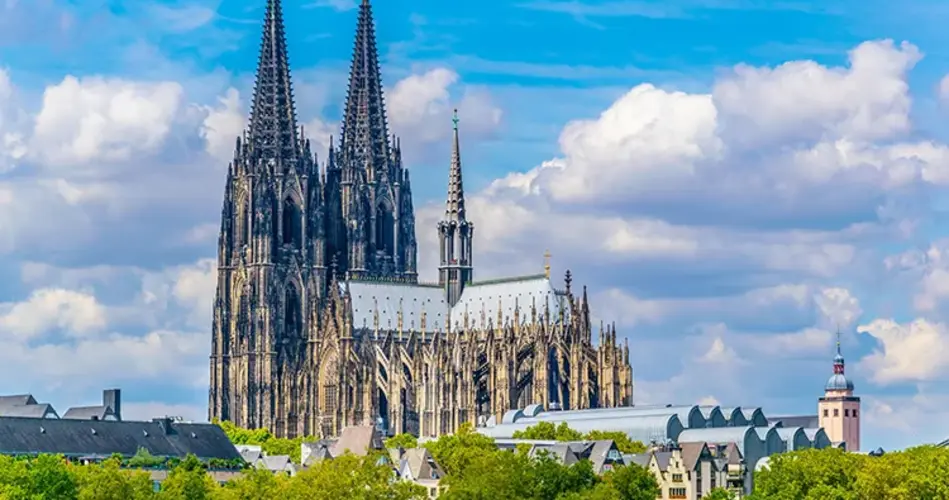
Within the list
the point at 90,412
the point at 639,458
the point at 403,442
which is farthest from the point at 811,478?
the point at 90,412

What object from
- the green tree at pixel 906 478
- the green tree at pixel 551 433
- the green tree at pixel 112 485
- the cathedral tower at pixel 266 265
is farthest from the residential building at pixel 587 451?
the cathedral tower at pixel 266 265

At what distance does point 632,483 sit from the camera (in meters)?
126

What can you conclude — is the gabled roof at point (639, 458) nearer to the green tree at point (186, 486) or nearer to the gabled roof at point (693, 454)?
the gabled roof at point (693, 454)

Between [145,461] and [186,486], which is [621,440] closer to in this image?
[145,461]

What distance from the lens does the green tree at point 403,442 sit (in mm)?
167050

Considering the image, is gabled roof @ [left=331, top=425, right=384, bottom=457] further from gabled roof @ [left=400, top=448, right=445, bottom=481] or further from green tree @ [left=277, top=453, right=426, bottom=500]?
green tree @ [left=277, top=453, right=426, bottom=500]

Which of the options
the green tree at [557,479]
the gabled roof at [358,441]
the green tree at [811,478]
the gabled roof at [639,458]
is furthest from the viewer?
the gabled roof at [358,441]

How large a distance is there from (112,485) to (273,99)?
8727cm

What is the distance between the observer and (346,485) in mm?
124312

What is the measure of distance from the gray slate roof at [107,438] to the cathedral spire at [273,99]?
5019 centimetres

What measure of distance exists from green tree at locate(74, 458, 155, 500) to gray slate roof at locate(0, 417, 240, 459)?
18843 mm

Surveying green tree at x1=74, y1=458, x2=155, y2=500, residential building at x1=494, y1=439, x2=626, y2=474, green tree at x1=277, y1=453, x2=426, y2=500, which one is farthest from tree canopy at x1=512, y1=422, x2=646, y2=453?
green tree at x1=74, y1=458, x2=155, y2=500

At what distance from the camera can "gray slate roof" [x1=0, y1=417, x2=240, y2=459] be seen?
14038cm

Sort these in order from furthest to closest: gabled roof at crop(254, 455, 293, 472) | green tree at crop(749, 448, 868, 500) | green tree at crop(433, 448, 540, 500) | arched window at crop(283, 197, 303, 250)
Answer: arched window at crop(283, 197, 303, 250) < gabled roof at crop(254, 455, 293, 472) < green tree at crop(749, 448, 868, 500) < green tree at crop(433, 448, 540, 500)
